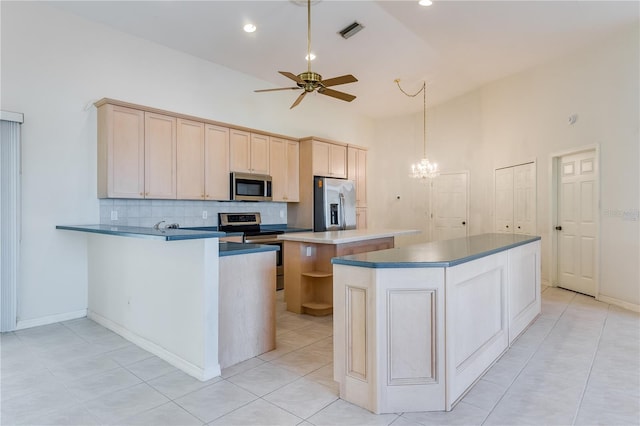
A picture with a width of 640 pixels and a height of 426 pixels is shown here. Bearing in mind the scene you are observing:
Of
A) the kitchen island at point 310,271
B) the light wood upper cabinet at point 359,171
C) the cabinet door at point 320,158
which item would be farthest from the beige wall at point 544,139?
the kitchen island at point 310,271

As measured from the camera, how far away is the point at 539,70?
5473 millimetres

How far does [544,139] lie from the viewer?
17.9 ft

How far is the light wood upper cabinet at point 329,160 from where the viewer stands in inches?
233

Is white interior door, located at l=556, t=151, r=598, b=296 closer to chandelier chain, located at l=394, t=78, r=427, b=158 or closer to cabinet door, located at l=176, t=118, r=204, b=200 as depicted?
chandelier chain, located at l=394, t=78, r=427, b=158

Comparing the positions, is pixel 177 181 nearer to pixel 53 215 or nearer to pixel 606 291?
→ pixel 53 215

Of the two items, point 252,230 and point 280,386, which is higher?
point 252,230

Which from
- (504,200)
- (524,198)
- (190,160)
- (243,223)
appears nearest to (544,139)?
(524,198)

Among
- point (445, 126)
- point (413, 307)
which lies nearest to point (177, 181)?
point (413, 307)

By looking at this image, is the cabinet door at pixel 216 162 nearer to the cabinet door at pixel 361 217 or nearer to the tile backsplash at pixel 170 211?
the tile backsplash at pixel 170 211

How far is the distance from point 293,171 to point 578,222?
14.3 ft

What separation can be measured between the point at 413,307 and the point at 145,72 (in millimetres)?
4321

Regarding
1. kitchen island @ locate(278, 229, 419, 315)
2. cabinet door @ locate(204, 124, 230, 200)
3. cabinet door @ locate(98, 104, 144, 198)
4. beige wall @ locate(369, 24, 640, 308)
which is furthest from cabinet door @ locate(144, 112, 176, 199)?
beige wall @ locate(369, 24, 640, 308)

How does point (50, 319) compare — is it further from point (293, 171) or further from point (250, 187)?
point (293, 171)

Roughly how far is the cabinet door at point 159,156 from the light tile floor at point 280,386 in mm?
1725
